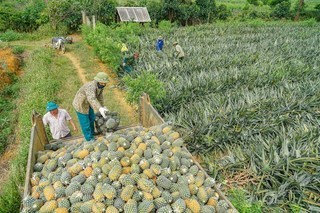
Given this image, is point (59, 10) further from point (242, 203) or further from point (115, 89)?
point (242, 203)

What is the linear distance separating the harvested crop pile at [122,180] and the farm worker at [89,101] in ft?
1.97

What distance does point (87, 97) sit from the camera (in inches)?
166

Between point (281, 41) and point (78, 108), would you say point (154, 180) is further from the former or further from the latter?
point (281, 41)

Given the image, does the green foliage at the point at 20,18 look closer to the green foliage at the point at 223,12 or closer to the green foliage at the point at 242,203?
the green foliage at the point at 223,12

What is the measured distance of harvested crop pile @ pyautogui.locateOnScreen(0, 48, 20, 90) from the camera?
365 inches

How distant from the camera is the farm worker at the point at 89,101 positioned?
4.15 meters

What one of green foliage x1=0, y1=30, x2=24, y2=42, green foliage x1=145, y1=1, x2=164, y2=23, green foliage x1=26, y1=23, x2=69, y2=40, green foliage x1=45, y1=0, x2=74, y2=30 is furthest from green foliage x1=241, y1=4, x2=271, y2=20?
green foliage x1=0, y1=30, x2=24, y2=42

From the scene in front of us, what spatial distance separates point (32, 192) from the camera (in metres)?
3.06

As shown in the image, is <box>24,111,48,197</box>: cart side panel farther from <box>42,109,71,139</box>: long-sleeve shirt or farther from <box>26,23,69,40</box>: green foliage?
<box>26,23,69,40</box>: green foliage

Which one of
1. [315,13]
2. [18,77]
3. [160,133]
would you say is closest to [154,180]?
[160,133]

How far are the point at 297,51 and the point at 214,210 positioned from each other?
11.0 meters

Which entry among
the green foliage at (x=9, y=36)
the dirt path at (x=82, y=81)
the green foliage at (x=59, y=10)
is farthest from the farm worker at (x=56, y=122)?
the green foliage at (x=59, y=10)

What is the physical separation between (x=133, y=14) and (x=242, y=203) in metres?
18.8

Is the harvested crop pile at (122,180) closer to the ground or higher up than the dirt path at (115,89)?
higher up
